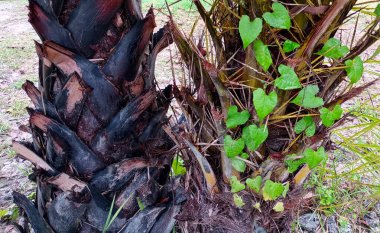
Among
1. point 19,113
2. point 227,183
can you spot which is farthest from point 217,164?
point 19,113

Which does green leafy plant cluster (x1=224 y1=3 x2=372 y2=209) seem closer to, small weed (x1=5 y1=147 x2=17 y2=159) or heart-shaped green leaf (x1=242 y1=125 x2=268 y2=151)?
heart-shaped green leaf (x1=242 y1=125 x2=268 y2=151)

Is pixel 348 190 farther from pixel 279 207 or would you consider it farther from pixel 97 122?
pixel 97 122

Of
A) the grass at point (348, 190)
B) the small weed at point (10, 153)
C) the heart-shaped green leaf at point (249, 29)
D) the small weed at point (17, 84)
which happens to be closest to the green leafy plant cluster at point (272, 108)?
the heart-shaped green leaf at point (249, 29)

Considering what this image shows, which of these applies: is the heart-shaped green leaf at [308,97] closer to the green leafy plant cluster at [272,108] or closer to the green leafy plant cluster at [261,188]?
the green leafy plant cluster at [272,108]

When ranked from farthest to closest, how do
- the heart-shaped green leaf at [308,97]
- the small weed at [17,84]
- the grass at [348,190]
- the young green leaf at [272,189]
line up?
the small weed at [17,84]
the grass at [348,190]
the young green leaf at [272,189]
the heart-shaped green leaf at [308,97]

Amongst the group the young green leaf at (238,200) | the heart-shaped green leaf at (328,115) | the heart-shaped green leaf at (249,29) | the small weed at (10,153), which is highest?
the heart-shaped green leaf at (249,29)

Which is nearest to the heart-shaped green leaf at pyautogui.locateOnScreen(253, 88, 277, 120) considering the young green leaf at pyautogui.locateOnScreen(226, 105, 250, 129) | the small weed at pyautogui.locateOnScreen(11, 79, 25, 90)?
the young green leaf at pyautogui.locateOnScreen(226, 105, 250, 129)

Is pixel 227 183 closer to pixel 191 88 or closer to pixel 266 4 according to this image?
pixel 191 88
